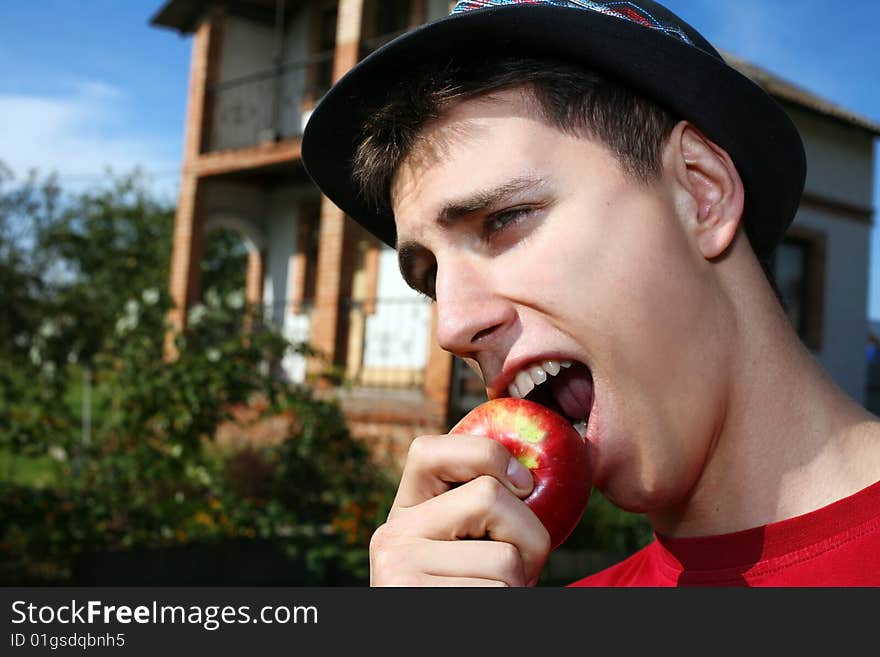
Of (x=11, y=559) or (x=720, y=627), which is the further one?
(x=11, y=559)

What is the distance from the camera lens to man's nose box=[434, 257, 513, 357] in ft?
4.38

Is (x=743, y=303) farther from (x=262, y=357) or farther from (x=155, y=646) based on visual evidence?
(x=262, y=357)

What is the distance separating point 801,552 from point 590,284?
1.55ft

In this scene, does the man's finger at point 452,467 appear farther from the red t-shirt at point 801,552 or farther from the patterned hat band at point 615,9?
the patterned hat band at point 615,9

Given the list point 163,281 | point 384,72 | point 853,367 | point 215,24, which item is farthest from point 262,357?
point 163,281

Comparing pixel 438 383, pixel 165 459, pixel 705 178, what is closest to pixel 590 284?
pixel 705 178

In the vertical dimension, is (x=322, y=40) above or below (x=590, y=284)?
above

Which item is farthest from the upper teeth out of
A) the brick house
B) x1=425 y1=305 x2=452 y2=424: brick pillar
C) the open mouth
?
the brick house

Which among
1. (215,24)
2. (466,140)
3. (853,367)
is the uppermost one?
(215,24)

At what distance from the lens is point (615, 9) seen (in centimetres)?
134

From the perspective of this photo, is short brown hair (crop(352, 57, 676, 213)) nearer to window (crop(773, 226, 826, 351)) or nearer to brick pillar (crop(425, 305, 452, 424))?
brick pillar (crop(425, 305, 452, 424))

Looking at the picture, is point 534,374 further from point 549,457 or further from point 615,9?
point 615,9

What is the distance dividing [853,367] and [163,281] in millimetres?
13599

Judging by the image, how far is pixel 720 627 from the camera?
1021 millimetres
